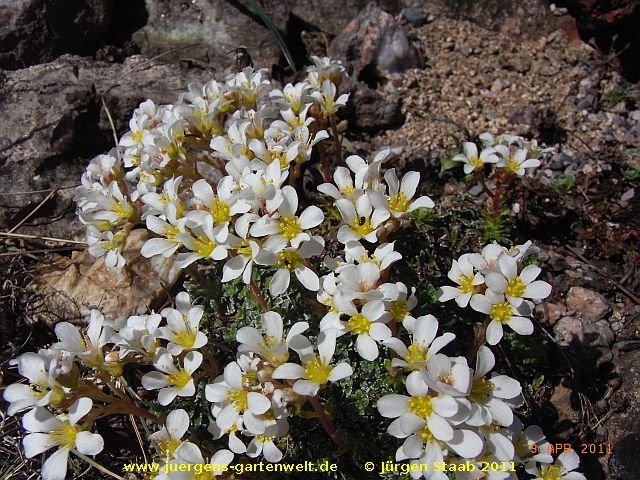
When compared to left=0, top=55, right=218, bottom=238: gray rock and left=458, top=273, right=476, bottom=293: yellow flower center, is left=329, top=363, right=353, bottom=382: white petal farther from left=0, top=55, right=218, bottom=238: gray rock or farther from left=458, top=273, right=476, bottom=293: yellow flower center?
left=0, top=55, right=218, bottom=238: gray rock

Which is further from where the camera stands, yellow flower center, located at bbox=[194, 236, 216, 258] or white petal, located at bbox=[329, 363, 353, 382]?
yellow flower center, located at bbox=[194, 236, 216, 258]

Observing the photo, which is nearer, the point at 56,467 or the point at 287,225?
the point at 56,467

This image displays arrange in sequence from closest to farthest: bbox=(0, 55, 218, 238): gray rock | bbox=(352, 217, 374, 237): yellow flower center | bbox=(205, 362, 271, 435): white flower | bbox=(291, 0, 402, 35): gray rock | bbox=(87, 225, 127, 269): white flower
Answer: bbox=(205, 362, 271, 435): white flower
bbox=(352, 217, 374, 237): yellow flower center
bbox=(87, 225, 127, 269): white flower
bbox=(0, 55, 218, 238): gray rock
bbox=(291, 0, 402, 35): gray rock

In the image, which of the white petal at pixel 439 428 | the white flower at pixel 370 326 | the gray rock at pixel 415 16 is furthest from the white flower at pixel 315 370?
the gray rock at pixel 415 16

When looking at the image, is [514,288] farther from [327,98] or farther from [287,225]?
[327,98]

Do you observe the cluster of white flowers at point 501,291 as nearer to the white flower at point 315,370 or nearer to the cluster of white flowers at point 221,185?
the white flower at point 315,370

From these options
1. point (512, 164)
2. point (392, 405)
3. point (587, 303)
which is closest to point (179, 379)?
point (392, 405)

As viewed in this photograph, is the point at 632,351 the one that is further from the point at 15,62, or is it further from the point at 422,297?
the point at 15,62

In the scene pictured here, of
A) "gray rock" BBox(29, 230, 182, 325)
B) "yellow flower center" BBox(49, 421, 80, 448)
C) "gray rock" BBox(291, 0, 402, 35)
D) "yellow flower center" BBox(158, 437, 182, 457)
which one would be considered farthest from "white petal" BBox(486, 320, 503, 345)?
"gray rock" BBox(291, 0, 402, 35)
